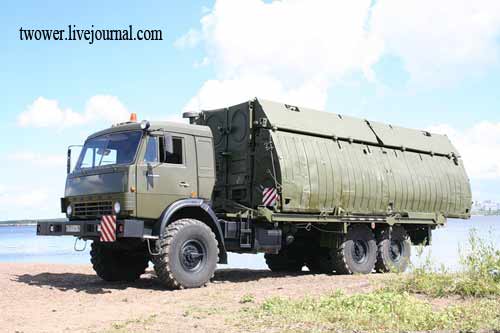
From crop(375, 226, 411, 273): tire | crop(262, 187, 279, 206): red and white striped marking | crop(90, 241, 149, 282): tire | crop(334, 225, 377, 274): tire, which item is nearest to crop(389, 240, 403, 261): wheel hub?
crop(375, 226, 411, 273): tire

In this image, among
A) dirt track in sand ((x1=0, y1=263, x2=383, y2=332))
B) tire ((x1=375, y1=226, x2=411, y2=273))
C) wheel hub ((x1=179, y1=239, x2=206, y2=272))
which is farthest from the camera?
tire ((x1=375, y1=226, x2=411, y2=273))

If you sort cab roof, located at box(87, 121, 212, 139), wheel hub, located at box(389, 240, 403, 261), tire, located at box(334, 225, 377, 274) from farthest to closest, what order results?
wheel hub, located at box(389, 240, 403, 261)
tire, located at box(334, 225, 377, 274)
cab roof, located at box(87, 121, 212, 139)

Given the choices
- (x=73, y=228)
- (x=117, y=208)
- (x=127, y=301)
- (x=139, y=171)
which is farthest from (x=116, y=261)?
(x=127, y=301)

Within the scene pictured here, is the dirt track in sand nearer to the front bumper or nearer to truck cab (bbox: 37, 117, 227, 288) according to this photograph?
truck cab (bbox: 37, 117, 227, 288)

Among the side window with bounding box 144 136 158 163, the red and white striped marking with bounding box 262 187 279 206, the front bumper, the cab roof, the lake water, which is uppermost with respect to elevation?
the cab roof

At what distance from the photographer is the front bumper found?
428 inches

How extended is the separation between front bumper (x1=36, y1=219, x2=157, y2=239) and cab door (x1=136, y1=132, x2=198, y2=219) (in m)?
0.33

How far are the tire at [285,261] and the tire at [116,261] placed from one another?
14.2 feet

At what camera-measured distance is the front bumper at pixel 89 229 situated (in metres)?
10.9

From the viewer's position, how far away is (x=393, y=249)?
667 inches

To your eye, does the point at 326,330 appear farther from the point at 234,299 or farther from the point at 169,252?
the point at 169,252

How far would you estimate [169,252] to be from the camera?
36.8 ft

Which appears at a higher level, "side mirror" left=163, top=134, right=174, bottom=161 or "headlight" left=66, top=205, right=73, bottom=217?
"side mirror" left=163, top=134, right=174, bottom=161

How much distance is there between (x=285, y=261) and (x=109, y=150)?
22.0 ft
